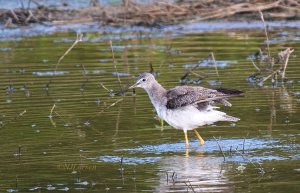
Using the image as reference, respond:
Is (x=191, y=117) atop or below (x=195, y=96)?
below

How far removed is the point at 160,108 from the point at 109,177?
2.12m

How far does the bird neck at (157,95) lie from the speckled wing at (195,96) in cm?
9

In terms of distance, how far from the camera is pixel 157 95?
38.2 feet

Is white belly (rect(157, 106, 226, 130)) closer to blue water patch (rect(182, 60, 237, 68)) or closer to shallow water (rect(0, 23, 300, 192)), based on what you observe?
shallow water (rect(0, 23, 300, 192))

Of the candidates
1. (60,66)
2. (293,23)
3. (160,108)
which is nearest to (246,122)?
(160,108)

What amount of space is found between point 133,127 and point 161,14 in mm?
10131

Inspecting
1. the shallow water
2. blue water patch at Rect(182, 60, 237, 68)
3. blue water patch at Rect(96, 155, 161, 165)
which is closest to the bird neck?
the shallow water

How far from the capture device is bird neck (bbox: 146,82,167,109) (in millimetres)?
11502

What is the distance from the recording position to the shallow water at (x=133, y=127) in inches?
372

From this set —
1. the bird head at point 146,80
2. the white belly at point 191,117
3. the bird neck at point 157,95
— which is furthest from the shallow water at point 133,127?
the bird head at point 146,80

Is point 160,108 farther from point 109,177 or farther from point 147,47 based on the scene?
point 147,47

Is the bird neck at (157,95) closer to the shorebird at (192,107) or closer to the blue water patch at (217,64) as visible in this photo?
the shorebird at (192,107)

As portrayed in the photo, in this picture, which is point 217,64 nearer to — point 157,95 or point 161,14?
point 161,14

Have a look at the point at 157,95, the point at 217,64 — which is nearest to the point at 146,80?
the point at 157,95
